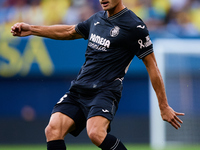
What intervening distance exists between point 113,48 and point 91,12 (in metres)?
6.13

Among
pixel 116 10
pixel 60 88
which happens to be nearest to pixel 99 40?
pixel 116 10

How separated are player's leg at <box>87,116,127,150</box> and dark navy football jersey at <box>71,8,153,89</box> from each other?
1.35 feet

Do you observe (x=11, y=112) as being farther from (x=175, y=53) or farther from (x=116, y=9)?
Result: (x=116, y=9)

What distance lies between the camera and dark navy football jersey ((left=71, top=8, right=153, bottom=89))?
4207mm

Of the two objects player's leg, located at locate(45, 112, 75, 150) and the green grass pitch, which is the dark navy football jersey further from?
the green grass pitch

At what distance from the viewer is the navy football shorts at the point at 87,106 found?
4109mm

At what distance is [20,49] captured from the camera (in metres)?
9.27

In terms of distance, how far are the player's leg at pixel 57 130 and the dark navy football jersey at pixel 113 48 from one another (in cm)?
40

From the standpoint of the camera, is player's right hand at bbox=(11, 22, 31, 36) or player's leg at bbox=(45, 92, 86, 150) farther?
player's right hand at bbox=(11, 22, 31, 36)

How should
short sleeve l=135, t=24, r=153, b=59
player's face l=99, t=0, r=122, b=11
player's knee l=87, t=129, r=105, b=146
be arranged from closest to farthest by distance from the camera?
player's knee l=87, t=129, r=105, b=146
short sleeve l=135, t=24, r=153, b=59
player's face l=99, t=0, r=122, b=11

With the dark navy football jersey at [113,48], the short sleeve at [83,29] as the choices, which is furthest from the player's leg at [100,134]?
the short sleeve at [83,29]

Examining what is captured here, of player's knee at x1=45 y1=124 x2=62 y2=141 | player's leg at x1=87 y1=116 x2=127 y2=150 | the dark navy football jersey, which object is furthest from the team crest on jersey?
player's knee at x1=45 y1=124 x2=62 y2=141

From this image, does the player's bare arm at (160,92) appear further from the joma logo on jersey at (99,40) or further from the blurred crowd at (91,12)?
the blurred crowd at (91,12)

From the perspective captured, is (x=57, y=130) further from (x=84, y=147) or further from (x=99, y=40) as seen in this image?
(x=84, y=147)
